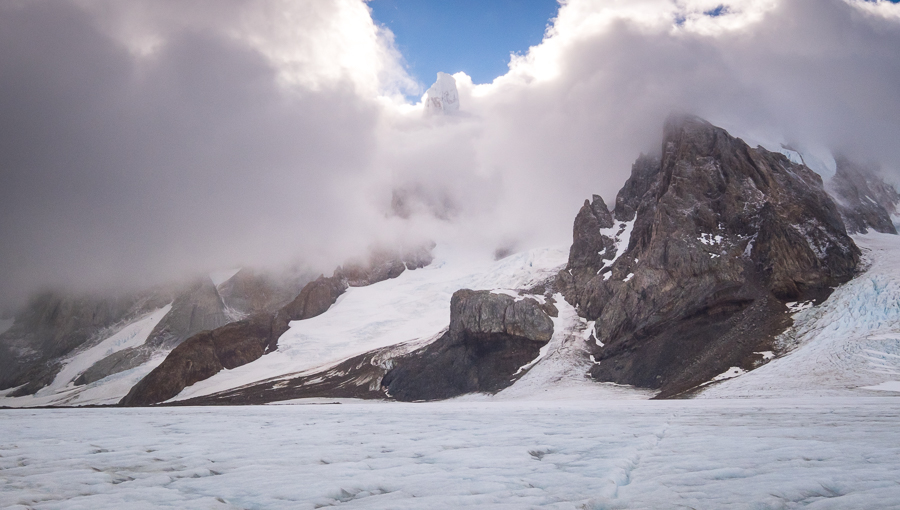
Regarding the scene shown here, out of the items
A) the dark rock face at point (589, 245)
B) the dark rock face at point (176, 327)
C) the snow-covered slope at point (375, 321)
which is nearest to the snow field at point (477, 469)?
the dark rock face at point (589, 245)

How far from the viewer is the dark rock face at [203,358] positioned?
114812mm

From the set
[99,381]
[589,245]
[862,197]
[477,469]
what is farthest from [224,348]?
[862,197]

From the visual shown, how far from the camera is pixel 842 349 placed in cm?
4841

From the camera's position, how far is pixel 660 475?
25.1 ft

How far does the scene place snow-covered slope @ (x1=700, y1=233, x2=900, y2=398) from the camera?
135ft

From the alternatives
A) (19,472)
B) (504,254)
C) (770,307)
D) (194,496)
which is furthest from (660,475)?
(504,254)

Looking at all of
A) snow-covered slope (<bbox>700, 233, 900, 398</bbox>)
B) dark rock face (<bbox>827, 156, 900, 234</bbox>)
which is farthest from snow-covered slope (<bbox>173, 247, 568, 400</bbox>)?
snow-covered slope (<bbox>700, 233, 900, 398</bbox>)

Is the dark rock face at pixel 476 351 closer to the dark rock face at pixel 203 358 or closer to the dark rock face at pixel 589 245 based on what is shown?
the dark rock face at pixel 589 245

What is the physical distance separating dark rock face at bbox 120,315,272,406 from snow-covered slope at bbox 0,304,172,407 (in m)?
23.9

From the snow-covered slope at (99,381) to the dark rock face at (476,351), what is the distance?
9750cm

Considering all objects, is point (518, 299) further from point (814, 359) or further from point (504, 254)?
point (504, 254)

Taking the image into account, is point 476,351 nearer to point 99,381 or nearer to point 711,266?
point 711,266

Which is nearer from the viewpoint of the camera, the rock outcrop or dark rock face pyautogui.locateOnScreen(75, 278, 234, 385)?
the rock outcrop

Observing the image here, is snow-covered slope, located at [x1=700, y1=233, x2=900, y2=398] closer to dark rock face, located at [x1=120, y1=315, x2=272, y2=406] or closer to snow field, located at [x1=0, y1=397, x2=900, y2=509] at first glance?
snow field, located at [x1=0, y1=397, x2=900, y2=509]
